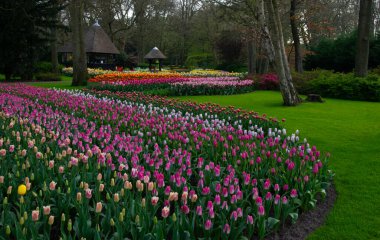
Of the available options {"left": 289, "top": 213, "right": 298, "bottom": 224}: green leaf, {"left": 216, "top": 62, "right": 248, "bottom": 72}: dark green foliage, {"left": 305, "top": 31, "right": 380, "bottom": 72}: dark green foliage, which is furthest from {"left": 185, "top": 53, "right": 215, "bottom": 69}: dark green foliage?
{"left": 289, "top": 213, "right": 298, "bottom": 224}: green leaf

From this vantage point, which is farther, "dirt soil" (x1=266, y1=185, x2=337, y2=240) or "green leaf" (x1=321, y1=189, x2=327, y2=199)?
"green leaf" (x1=321, y1=189, x2=327, y2=199)

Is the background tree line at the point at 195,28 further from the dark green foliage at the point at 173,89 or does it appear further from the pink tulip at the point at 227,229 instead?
the pink tulip at the point at 227,229

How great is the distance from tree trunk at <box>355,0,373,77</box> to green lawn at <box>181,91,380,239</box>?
4384 millimetres

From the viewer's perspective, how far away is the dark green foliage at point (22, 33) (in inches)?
997

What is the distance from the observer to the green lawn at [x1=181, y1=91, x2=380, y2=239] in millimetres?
4082

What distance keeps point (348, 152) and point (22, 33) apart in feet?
79.7

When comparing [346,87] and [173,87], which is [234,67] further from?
[346,87]

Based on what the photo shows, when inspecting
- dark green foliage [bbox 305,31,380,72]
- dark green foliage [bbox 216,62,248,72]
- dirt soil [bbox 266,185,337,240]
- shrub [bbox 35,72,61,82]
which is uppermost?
dark green foliage [bbox 305,31,380,72]

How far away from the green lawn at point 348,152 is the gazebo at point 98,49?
27.8m

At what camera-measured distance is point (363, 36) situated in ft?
58.2

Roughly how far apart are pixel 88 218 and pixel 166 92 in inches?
584

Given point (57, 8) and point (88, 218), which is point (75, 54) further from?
point (88, 218)

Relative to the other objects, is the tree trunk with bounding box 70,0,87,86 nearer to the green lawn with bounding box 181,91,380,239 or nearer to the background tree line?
the background tree line

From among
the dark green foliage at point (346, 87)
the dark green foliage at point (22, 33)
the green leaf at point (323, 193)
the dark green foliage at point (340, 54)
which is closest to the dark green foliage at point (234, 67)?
the dark green foliage at point (340, 54)
